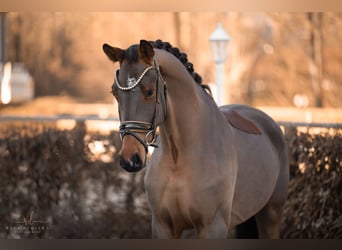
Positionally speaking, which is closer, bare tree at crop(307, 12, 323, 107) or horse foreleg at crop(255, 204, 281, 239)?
horse foreleg at crop(255, 204, 281, 239)

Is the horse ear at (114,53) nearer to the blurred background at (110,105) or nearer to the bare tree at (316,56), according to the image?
the blurred background at (110,105)

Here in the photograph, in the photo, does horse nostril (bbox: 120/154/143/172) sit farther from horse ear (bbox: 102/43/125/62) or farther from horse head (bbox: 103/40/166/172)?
horse ear (bbox: 102/43/125/62)

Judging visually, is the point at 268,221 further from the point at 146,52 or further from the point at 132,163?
the point at 146,52

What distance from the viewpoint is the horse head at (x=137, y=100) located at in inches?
157

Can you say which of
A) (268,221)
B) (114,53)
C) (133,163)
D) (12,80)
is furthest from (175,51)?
(12,80)

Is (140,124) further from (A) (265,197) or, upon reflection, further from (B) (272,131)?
(B) (272,131)

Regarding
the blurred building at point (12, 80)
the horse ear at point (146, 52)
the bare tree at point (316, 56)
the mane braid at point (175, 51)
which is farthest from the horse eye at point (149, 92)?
the bare tree at point (316, 56)

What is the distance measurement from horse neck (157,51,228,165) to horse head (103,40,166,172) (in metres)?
0.23

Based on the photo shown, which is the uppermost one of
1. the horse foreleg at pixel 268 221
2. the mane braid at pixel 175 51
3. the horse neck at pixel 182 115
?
the mane braid at pixel 175 51

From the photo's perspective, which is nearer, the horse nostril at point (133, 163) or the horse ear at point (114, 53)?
the horse nostril at point (133, 163)

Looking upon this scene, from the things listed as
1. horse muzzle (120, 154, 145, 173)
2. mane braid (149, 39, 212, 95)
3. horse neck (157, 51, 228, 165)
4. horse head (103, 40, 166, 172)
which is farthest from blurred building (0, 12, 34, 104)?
horse muzzle (120, 154, 145, 173)

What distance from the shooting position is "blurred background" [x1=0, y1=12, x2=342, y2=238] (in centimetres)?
707

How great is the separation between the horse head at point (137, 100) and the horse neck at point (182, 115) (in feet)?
0.76
